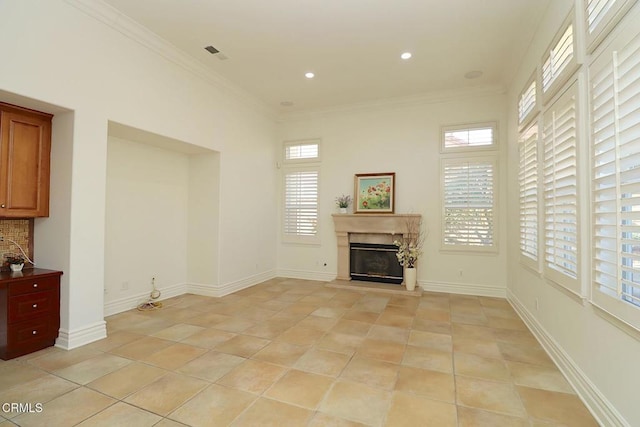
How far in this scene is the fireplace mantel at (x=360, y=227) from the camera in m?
5.62

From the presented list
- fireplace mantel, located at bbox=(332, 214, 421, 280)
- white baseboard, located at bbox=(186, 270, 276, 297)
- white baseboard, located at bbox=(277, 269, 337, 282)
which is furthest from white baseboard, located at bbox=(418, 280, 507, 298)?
white baseboard, located at bbox=(186, 270, 276, 297)

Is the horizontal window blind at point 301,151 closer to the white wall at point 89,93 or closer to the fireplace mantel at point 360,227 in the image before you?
the fireplace mantel at point 360,227

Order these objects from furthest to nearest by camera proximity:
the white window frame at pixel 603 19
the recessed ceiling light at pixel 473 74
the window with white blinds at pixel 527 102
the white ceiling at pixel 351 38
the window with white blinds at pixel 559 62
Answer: the recessed ceiling light at pixel 473 74 → the window with white blinds at pixel 527 102 → the white ceiling at pixel 351 38 → the window with white blinds at pixel 559 62 → the white window frame at pixel 603 19

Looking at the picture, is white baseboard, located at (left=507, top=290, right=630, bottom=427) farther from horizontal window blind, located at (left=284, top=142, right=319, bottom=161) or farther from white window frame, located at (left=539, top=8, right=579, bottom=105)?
horizontal window blind, located at (left=284, top=142, right=319, bottom=161)

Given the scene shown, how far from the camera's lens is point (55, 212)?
318 cm

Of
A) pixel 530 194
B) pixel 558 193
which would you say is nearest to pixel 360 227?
pixel 530 194

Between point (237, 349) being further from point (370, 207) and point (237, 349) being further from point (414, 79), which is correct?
point (414, 79)

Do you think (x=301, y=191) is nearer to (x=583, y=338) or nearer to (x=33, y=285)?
(x=33, y=285)

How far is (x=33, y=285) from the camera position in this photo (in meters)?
2.92

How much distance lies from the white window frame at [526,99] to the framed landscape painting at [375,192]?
2.22 metres

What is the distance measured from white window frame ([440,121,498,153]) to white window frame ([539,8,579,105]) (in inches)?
77.6

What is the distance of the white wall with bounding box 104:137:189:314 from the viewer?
4.16 m

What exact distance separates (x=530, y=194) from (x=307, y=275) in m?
4.24

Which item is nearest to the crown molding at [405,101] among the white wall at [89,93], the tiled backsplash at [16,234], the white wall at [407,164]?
the white wall at [407,164]
